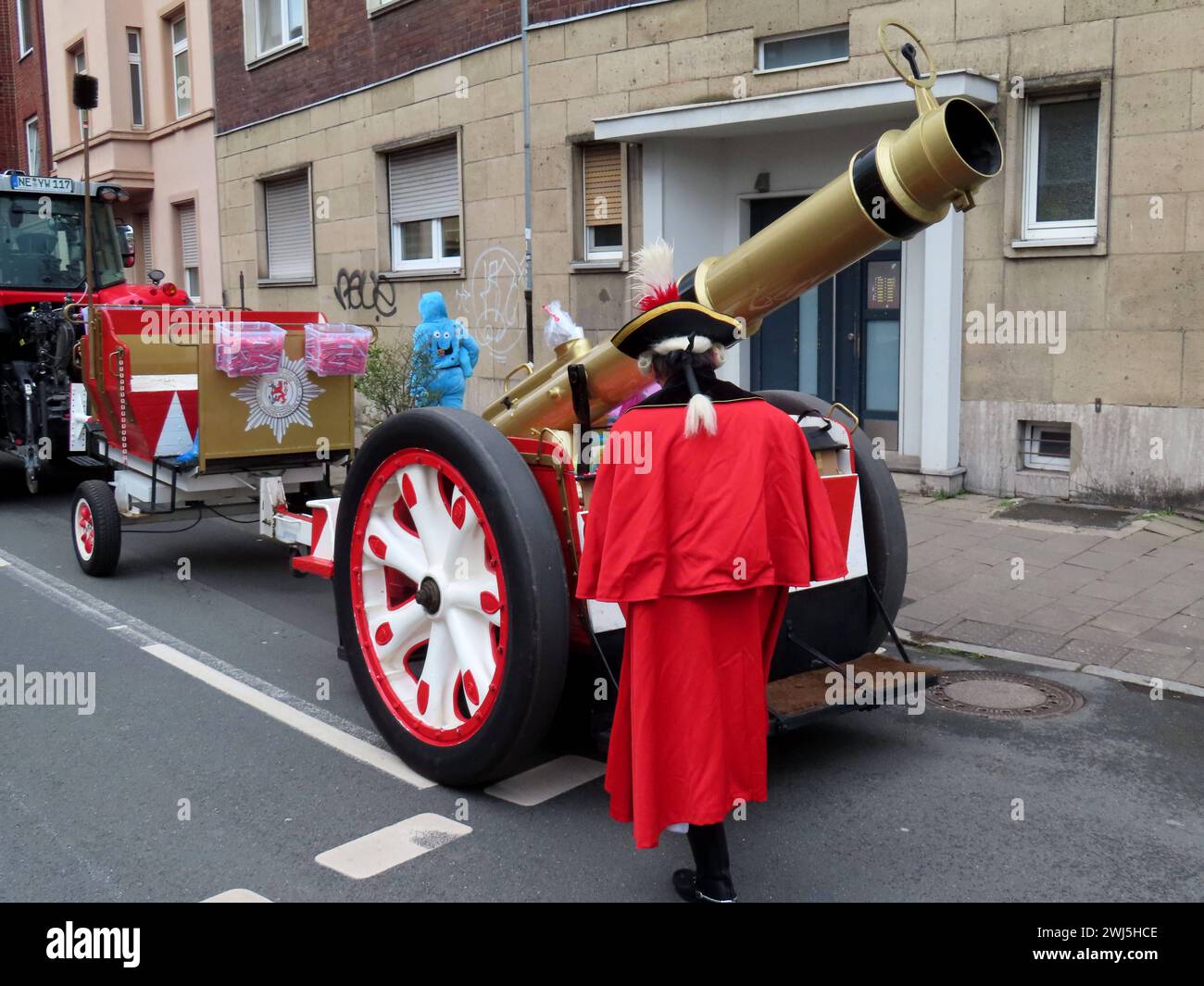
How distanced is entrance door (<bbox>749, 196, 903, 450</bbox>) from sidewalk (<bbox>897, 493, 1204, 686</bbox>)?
180 cm

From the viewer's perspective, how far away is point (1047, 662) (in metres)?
5.96

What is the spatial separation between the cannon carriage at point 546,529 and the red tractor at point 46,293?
537cm

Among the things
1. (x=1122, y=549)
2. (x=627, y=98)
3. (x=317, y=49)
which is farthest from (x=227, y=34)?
(x=1122, y=549)

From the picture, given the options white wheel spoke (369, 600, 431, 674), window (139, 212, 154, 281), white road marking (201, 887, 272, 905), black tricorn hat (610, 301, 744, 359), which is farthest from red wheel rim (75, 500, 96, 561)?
window (139, 212, 154, 281)

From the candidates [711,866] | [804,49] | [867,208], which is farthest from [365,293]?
[711,866]

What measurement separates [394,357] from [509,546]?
752cm

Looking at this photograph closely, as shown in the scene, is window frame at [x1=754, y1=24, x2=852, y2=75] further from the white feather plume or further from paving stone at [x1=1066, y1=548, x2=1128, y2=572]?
the white feather plume

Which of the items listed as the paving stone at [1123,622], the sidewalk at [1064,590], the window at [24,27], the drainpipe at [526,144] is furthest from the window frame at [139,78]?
the paving stone at [1123,622]

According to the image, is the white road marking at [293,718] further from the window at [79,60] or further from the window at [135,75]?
the window at [79,60]

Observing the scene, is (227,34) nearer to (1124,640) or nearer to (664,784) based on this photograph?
(1124,640)

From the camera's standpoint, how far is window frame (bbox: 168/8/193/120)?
772 inches

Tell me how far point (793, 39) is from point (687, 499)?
8283 mm

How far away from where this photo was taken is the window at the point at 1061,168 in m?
9.13
